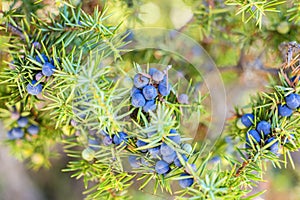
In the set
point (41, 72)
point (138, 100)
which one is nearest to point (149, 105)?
point (138, 100)

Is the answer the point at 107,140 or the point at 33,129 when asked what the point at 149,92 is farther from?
the point at 33,129

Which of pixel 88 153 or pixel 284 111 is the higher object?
pixel 284 111

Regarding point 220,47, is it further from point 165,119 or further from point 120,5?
point 165,119

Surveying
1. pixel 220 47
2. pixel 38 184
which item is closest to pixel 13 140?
pixel 220 47

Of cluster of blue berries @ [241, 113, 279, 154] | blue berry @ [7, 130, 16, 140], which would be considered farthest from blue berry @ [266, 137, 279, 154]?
blue berry @ [7, 130, 16, 140]

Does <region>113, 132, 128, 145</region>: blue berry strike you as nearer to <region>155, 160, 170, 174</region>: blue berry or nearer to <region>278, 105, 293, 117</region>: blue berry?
<region>155, 160, 170, 174</region>: blue berry

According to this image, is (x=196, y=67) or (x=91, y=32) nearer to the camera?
(x=91, y=32)
